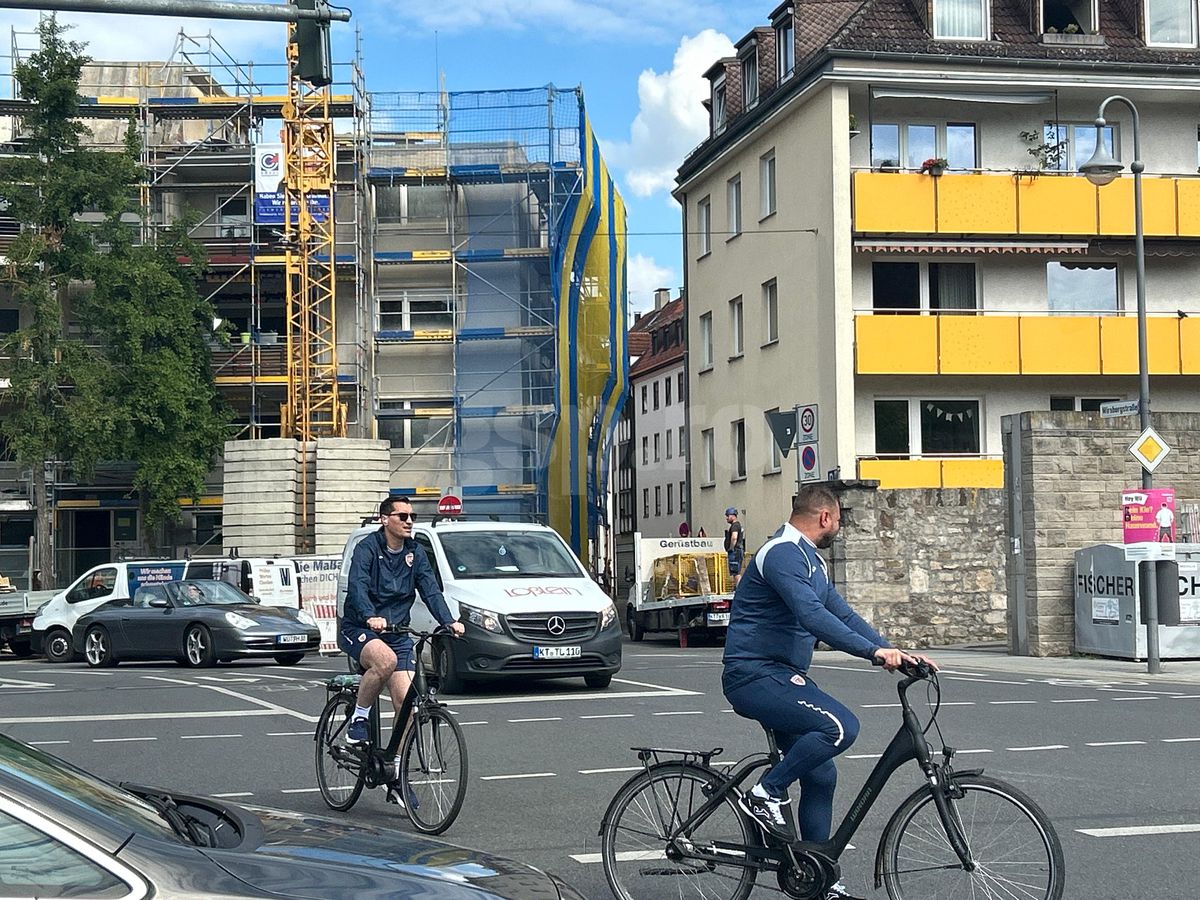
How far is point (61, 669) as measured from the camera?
26266 mm

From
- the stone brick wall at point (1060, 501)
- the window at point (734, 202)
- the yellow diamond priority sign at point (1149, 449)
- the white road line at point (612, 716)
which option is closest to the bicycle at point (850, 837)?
the white road line at point (612, 716)

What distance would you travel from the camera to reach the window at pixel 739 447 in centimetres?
4099

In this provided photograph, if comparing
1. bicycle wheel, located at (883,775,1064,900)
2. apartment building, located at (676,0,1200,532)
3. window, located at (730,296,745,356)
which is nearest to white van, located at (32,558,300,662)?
apartment building, located at (676,0,1200,532)

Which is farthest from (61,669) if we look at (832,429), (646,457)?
(646,457)

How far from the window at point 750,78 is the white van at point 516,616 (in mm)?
24569

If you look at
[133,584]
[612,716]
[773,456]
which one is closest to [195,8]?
[612,716]

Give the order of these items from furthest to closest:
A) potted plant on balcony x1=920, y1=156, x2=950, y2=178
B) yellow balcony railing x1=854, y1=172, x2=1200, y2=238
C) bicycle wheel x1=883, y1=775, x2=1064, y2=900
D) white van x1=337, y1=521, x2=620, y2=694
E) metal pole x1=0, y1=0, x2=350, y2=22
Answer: yellow balcony railing x1=854, y1=172, x2=1200, y2=238
potted plant on balcony x1=920, y1=156, x2=950, y2=178
white van x1=337, y1=521, x2=620, y2=694
metal pole x1=0, y1=0, x2=350, y2=22
bicycle wheel x1=883, y1=775, x2=1064, y2=900

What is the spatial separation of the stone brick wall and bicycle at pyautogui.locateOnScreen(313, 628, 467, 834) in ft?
56.1

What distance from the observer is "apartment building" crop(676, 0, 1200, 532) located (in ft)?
115

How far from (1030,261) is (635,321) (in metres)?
60.2

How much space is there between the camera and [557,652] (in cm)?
1727

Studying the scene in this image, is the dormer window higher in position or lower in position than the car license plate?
higher

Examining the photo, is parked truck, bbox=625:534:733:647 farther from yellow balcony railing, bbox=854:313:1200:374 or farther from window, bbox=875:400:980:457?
yellow balcony railing, bbox=854:313:1200:374

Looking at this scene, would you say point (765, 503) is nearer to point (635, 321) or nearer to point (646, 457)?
point (646, 457)
